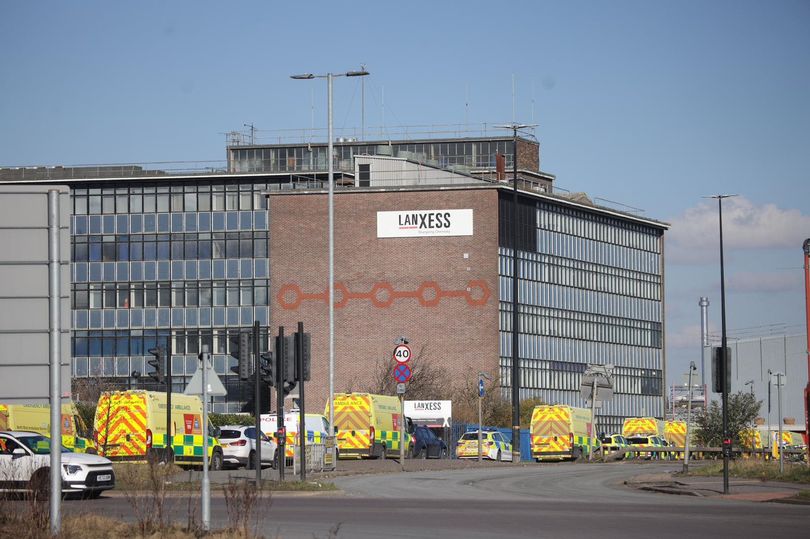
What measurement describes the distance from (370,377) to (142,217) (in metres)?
21.7

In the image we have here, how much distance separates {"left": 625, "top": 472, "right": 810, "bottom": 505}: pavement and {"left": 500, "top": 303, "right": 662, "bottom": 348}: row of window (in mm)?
66790

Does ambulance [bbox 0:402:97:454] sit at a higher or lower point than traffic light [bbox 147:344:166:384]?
lower

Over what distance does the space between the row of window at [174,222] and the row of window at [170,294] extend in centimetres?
398

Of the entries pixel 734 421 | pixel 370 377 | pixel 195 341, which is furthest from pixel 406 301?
pixel 734 421

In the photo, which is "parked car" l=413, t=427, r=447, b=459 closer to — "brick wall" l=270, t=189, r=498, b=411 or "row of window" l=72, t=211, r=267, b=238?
"brick wall" l=270, t=189, r=498, b=411

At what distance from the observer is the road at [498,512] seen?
22297 mm

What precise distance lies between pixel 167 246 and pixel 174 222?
186cm

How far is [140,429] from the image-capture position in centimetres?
4628

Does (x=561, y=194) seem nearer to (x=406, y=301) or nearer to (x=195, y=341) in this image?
(x=406, y=301)

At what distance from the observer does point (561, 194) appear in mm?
118312

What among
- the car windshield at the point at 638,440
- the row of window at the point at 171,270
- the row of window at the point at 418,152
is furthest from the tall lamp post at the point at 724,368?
the row of window at the point at 418,152

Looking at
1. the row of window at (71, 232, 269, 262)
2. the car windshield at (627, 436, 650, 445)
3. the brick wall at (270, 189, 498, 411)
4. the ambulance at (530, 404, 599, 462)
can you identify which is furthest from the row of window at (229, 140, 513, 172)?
the ambulance at (530, 404, 599, 462)

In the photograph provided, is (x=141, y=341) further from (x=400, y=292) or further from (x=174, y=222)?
(x=400, y=292)

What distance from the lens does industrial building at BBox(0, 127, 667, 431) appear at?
106 meters
